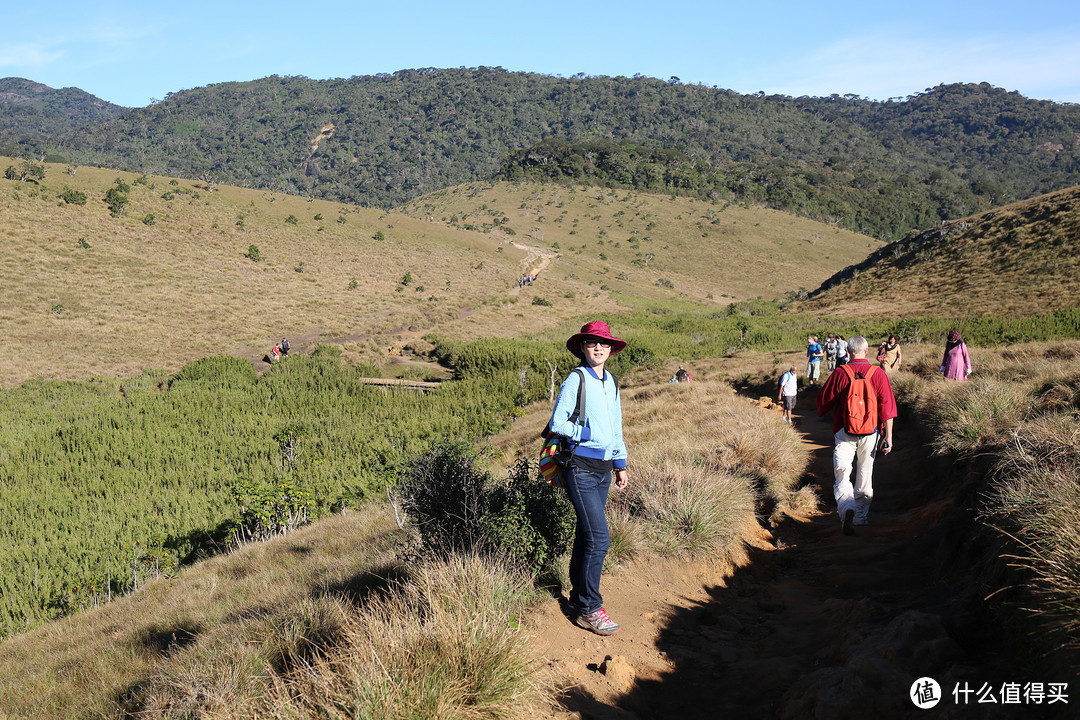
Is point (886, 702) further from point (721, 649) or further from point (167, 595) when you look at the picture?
point (167, 595)

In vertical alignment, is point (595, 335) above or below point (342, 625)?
above

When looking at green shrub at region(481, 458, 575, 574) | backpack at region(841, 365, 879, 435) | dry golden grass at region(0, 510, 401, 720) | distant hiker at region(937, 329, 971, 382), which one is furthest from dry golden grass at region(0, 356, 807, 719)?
distant hiker at region(937, 329, 971, 382)

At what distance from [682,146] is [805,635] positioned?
153185mm

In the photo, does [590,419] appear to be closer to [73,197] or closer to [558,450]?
[558,450]

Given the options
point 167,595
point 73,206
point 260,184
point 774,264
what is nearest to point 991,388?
point 167,595

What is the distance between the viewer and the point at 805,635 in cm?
411

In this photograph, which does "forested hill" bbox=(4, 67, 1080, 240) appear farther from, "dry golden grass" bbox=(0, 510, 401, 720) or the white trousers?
"dry golden grass" bbox=(0, 510, 401, 720)

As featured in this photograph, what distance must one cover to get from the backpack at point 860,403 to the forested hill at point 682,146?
319 feet

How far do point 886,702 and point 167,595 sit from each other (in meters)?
7.58

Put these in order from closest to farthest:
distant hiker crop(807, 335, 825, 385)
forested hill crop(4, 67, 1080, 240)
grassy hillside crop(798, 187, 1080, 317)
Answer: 1. distant hiker crop(807, 335, 825, 385)
2. grassy hillside crop(798, 187, 1080, 317)
3. forested hill crop(4, 67, 1080, 240)

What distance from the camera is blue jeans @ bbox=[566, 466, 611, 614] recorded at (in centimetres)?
370

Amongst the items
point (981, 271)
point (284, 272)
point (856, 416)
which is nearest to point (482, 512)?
point (856, 416)

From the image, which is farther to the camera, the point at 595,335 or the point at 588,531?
the point at 595,335

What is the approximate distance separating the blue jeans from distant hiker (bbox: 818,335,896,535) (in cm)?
327
